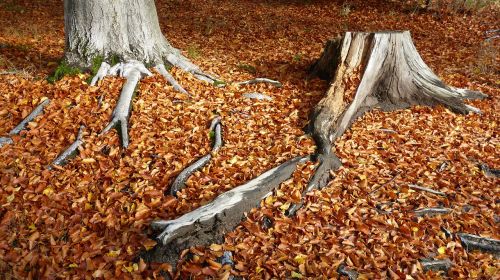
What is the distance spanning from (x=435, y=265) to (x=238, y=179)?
210 cm

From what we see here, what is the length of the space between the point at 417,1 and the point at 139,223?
Result: 12270 mm

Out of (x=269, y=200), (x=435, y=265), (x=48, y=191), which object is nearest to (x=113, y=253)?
(x=48, y=191)

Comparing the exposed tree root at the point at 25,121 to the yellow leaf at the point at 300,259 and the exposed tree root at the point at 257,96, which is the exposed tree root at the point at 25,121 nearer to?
the exposed tree root at the point at 257,96

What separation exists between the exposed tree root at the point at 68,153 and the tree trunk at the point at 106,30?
5.28 feet

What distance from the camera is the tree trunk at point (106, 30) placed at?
5512mm

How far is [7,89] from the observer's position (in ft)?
17.2

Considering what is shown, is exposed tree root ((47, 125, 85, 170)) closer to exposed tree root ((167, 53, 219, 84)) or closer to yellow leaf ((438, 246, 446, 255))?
exposed tree root ((167, 53, 219, 84))

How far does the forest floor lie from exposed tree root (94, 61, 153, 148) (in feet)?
0.39

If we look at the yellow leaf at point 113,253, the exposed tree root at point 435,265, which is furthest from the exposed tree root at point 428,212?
the yellow leaf at point 113,253

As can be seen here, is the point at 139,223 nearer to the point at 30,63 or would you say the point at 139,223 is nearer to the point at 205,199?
the point at 205,199

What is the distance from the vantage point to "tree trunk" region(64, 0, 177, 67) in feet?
18.1

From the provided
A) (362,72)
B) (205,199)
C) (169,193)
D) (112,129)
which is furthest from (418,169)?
(112,129)

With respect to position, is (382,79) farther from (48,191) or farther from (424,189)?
(48,191)

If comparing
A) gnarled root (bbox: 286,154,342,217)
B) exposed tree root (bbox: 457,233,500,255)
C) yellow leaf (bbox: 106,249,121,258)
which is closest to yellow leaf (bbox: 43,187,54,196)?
yellow leaf (bbox: 106,249,121,258)
